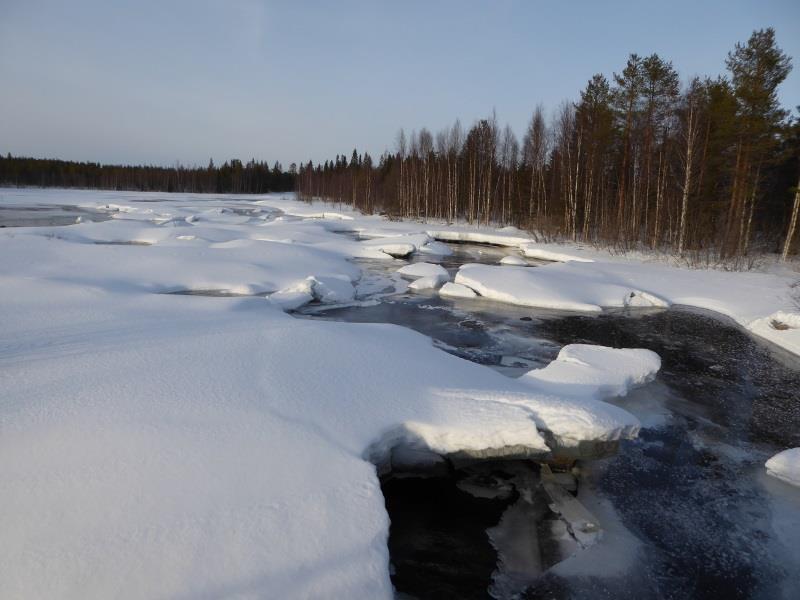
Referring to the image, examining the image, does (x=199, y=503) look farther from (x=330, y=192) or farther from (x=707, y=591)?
(x=330, y=192)

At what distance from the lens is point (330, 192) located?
208 ft

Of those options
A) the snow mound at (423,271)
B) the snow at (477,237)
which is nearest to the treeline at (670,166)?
the snow at (477,237)

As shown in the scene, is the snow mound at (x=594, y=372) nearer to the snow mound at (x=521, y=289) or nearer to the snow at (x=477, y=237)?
the snow mound at (x=521, y=289)

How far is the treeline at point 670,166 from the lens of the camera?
1784cm

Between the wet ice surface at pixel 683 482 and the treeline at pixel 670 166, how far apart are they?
38.7 feet

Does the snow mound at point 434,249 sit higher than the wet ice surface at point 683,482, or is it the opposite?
the snow mound at point 434,249

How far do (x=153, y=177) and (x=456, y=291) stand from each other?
302 feet

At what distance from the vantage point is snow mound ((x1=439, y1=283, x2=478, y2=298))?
12.7 m

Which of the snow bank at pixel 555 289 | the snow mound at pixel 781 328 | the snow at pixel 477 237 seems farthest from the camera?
the snow at pixel 477 237

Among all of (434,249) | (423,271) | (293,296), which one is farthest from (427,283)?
(434,249)

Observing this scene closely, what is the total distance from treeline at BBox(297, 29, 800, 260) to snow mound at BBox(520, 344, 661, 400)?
13241 mm

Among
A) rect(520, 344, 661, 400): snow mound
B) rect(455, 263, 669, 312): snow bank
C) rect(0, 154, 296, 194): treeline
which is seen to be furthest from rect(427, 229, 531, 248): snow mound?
rect(0, 154, 296, 194): treeline

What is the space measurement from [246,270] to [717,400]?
35.9 feet

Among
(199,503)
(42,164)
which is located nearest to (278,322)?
(199,503)
